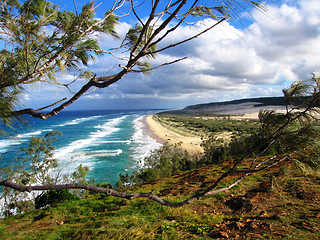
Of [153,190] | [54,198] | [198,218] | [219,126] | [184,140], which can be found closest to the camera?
[153,190]

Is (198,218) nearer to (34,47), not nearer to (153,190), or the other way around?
(153,190)

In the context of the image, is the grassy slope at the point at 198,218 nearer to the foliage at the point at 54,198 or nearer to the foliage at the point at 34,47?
the foliage at the point at 54,198

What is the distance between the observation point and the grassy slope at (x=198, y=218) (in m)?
3.29

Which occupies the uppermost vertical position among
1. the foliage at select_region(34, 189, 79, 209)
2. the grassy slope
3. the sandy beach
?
the grassy slope

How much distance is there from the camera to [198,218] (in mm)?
4285

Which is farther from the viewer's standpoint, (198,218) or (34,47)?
(198,218)

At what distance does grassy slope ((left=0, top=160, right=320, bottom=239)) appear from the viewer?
329 centimetres

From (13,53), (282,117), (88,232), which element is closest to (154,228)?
(88,232)

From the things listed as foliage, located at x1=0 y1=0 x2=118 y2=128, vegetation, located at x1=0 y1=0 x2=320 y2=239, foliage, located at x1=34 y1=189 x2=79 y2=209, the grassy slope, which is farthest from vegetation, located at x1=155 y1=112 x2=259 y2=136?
foliage, located at x1=0 y1=0 x2=118 y2=128

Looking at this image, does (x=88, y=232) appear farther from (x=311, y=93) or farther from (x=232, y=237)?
(x=311, y=93)

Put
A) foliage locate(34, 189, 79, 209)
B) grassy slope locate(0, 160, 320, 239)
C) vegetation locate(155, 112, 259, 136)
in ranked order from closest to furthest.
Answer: grassy slope locate(0, 160, 320, 239)
foliage locate(34, 189, 79, 209)
vegetation locate(155, 112, 259, 136)

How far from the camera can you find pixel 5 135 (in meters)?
1.79

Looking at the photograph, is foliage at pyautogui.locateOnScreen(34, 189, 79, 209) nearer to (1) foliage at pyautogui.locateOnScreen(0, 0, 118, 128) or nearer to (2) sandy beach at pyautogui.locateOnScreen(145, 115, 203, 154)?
(1) foliage at pyautogui.locateOnScreen(0, 0, 118, 128)

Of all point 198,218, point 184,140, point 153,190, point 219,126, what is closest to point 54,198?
point 198,218
